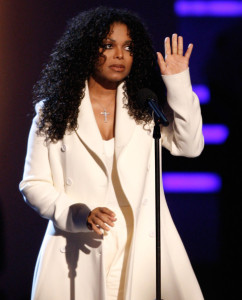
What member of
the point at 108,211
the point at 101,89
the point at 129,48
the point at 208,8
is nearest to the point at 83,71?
the point at 101,89

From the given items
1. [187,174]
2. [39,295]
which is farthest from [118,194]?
[187,174]

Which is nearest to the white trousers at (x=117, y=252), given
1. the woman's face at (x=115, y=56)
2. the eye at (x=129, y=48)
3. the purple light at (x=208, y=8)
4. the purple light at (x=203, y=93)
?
the woman's face at (x=115, y=56)

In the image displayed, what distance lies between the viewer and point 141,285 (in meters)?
1.92

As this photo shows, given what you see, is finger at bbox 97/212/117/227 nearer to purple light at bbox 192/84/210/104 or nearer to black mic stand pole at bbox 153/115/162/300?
black mic stand pole at bbox 153/115/162/300

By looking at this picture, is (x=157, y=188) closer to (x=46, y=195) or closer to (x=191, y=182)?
(x=46, y=195)

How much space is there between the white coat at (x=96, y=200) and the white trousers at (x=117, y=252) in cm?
4

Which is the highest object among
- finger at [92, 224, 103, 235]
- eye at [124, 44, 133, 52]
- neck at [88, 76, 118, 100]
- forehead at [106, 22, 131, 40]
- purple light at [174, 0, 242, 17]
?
purple light at [174, 0, 242, 17]

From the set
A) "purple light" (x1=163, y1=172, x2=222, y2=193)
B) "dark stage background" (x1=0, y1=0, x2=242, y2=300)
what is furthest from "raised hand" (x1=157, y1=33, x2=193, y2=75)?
"purple light" (x1=163, y1=172, x2=222, y2=193)

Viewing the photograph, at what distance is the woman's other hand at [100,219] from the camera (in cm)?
166

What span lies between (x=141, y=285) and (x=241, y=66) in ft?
4.68

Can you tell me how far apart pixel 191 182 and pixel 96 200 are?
1.11 meters

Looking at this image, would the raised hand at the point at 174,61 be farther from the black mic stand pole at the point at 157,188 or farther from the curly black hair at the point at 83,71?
the black mic stand pole at the point at 157,188

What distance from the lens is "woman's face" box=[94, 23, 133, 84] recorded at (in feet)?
6.53

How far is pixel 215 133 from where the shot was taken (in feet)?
9.46
